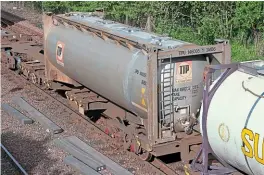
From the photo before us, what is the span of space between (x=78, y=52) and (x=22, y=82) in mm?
6260

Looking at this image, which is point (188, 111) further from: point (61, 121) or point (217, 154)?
point (61, 121)

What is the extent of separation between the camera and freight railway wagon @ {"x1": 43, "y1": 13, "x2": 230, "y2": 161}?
10.1 metres

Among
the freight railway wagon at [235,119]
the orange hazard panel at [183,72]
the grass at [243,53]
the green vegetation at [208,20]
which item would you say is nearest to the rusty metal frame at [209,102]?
the freight railway wagon at [235,119]

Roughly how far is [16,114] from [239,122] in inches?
352

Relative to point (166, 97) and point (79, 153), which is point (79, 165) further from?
point (166, 97)

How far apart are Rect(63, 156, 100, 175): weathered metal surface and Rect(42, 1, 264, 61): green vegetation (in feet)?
35.5

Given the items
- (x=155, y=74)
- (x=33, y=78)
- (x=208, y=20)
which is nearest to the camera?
(x=155, y=74)

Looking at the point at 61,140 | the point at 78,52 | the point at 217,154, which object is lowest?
the point at 61,140

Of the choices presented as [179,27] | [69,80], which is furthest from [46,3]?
[69,80]

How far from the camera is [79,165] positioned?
11141mm

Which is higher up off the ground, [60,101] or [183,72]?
[183,72]

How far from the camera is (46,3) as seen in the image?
35125mm

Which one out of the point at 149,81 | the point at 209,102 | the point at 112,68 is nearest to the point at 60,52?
the point at 112,68

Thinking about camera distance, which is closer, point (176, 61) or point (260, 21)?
point (176, 61)
